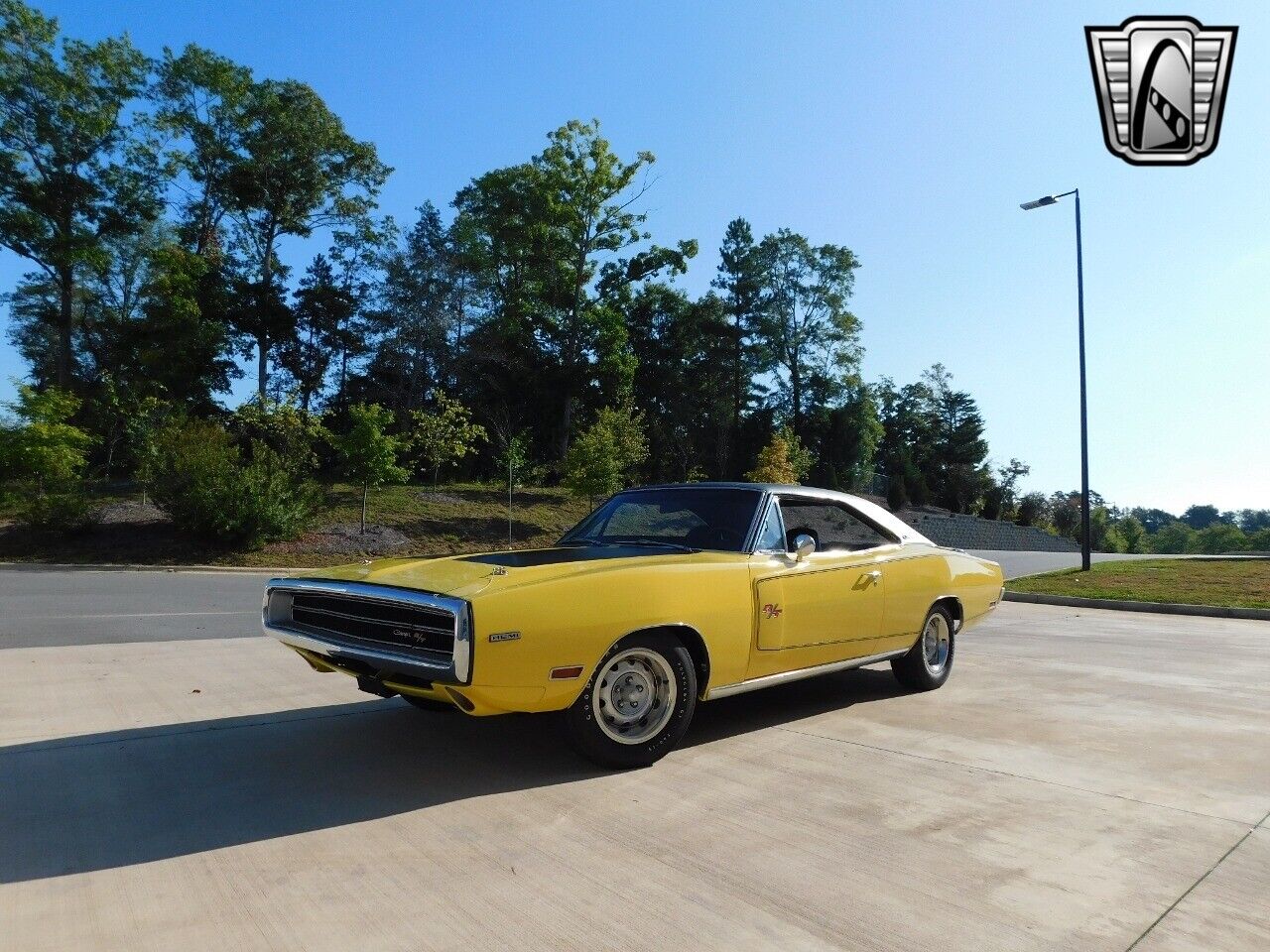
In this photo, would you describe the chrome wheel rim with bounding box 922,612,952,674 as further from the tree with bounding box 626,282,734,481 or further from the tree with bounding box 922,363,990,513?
the tree with bounding box 922,363,990,513

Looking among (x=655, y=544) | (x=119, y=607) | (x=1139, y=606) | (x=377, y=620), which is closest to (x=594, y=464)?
(x=1139, y=606)

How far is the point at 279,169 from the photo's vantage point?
42.6m

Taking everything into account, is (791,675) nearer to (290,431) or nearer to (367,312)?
(290,431)

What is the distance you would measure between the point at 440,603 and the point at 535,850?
3.51ft

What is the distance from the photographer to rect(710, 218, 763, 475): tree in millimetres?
56500

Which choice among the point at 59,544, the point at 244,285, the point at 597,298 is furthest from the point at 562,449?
the point at 59,544

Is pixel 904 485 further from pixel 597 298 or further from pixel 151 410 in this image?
pixel 151 410

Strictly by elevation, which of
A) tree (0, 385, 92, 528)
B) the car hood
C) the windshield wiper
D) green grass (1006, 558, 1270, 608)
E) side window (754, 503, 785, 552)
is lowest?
green grass (1006, 558, 1270, 608)

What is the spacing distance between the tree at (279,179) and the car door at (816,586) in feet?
130

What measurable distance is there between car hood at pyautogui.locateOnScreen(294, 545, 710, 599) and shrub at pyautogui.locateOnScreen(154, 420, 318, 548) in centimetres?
1901

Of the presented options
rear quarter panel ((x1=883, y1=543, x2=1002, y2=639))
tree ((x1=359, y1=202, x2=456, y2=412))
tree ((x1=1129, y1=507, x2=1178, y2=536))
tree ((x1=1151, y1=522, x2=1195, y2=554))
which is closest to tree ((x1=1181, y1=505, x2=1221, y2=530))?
tree ((x1=1129, y1=507, x2=1178, y2=536))

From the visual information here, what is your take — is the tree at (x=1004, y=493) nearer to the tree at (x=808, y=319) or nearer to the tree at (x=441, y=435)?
the tree at (x=808, y=319)

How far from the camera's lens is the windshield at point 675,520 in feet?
16.8

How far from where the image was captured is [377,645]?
4.02 meters
